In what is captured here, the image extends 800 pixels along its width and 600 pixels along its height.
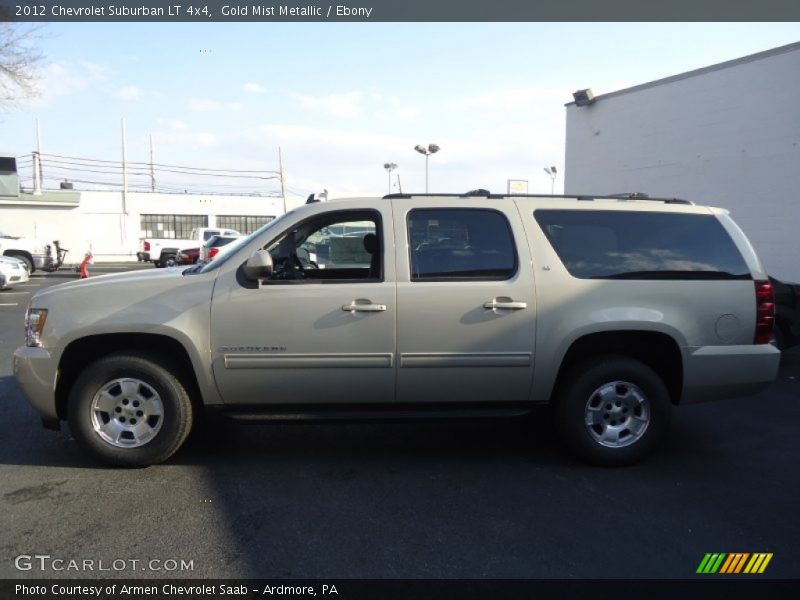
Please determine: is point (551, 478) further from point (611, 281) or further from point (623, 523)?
point (611, 281)

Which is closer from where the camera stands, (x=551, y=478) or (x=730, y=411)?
(x=551, y=478)

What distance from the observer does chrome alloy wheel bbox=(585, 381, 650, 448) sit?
14.6ft

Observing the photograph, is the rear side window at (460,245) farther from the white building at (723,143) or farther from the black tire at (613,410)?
the white building at (723,143)

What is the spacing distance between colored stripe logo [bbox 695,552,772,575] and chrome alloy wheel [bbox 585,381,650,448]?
4.03 feet

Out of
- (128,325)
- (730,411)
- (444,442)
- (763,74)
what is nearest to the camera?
(128,325)

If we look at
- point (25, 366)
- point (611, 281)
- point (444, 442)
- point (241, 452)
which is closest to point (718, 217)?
point (611, 281)

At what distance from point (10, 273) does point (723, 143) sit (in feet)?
58.4

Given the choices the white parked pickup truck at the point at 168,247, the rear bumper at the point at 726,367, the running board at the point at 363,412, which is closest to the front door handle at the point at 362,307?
the running board at the point at 363,412

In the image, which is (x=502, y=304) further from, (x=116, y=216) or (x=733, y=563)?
(x=116, y=216)

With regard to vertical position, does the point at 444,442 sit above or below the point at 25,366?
below

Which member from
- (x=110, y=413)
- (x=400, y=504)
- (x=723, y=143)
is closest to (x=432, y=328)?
(x=400, y=504)

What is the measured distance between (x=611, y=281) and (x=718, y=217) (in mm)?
1063

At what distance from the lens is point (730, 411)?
5.96 metres

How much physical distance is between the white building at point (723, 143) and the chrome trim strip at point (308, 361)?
1110cm
